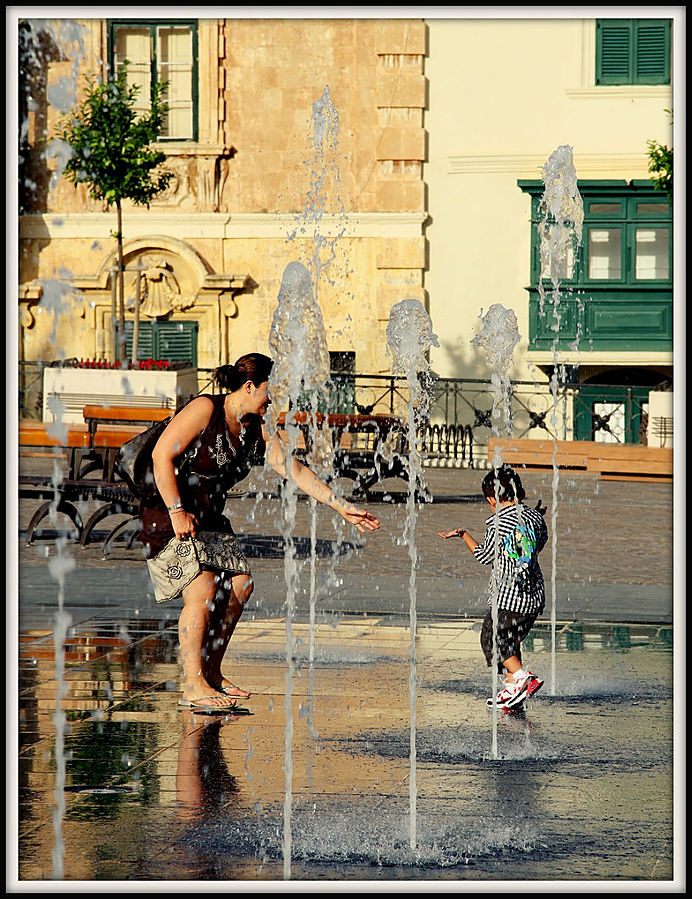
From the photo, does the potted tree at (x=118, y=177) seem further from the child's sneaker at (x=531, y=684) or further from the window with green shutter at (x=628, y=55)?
the child's sneaker at (x=531, y=684)

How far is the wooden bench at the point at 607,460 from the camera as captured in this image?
20750 millimetres

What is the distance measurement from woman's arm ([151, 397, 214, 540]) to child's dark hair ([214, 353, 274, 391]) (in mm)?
225

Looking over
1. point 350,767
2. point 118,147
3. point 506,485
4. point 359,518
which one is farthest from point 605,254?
point 350,767

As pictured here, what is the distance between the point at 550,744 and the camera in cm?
638

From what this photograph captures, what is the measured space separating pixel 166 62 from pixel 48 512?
15.3 m

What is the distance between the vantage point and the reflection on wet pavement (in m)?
4.79

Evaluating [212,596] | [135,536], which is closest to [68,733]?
[212,596]

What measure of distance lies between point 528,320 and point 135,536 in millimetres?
15062

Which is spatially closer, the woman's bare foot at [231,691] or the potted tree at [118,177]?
the woman's bare foot at [231,691]

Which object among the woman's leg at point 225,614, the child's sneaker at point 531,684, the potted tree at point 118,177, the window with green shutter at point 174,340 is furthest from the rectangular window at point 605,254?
the woman's leg at point 225,614

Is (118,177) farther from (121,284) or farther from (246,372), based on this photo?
(246,372)

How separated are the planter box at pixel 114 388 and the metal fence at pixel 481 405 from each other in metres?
2.47

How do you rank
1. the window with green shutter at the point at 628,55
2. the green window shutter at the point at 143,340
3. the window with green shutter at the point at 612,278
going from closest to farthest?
the window with green shutter at the point at 612,278, the window with green shutter at the point at 628,55, the green window shutter at the point at 143,340

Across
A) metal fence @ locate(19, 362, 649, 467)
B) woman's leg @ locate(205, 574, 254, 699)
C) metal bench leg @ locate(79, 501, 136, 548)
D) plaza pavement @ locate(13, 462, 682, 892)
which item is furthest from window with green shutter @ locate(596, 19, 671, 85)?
woman's leg @ locate(205, 574, 254, 699)
